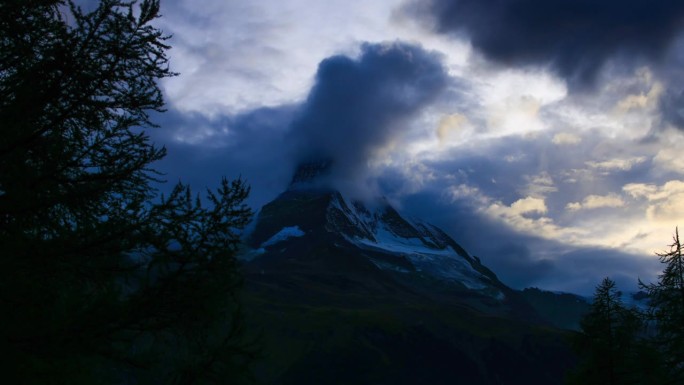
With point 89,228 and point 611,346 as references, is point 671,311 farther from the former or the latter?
point 89,228

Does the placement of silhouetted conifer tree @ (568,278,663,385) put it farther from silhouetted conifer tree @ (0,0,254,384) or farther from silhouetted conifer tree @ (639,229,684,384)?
silhouetted conifer tree @ (0,0,254,384)

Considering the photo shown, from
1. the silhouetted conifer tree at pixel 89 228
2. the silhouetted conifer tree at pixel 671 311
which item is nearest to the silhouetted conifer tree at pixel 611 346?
the silhouetted conifer tree at pixel 671 311

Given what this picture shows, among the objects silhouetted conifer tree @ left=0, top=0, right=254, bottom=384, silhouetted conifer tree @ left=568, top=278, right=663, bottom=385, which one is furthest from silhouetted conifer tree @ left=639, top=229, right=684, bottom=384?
silhouetted conifer tree @ left=0, top=0, right=254, bottom=384

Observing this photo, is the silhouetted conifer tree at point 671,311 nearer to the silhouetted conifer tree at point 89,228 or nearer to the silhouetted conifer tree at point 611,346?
the silhouetted conifer tree at point 611,346

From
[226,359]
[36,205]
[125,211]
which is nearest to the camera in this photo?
[36,205]

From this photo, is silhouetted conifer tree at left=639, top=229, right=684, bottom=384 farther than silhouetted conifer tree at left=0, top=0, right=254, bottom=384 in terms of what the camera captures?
Yes

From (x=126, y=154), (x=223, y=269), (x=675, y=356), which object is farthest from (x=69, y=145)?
(x=675, y=356)

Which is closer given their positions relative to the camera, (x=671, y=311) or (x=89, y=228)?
(x=89, y=228)

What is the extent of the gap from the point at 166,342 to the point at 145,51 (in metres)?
4.31

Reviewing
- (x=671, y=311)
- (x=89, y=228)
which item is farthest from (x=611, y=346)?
(x=89, y=228)

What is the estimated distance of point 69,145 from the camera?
8.58 meters

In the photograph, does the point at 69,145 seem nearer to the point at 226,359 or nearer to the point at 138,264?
the point at 138,264

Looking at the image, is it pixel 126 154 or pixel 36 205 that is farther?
pixel 126 154

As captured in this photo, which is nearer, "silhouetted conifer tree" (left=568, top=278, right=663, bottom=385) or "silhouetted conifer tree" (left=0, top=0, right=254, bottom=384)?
"silhouetted conifer tree" (left=0, top=0, right=254, bottom=384)
